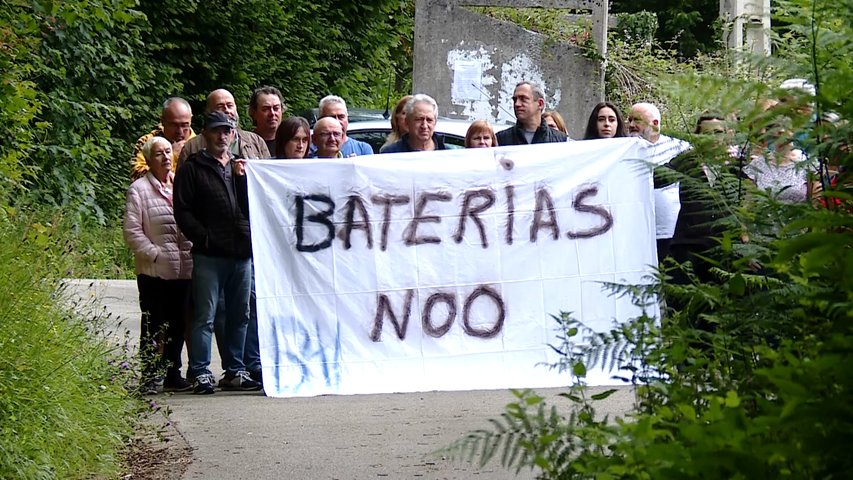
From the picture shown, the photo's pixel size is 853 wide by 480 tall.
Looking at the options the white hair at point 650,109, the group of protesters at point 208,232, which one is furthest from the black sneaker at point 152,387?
the white hair at point 650,109

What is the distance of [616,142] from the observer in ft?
32.8

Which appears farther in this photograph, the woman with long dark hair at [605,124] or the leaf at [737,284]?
the woman with long dark hair at [605,124]

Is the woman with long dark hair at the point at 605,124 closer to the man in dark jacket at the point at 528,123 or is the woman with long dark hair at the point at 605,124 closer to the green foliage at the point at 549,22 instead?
the man in dark jacket at the point at 528,123

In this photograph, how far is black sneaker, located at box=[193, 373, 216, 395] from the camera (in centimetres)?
989

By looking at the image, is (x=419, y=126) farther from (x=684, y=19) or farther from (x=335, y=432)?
(x=684, y=19)

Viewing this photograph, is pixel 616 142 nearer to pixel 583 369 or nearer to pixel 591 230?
pixel 591 230

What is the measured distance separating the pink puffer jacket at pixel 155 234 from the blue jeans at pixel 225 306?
20cm

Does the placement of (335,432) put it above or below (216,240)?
below

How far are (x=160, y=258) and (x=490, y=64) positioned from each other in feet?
29.8

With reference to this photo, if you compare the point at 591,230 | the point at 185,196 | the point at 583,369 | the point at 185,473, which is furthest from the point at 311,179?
the point at 583,369

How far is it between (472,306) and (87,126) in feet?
30.8

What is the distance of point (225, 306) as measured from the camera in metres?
10.1

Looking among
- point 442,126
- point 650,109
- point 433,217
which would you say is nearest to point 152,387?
point 433,217

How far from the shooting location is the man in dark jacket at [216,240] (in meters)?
9.84
